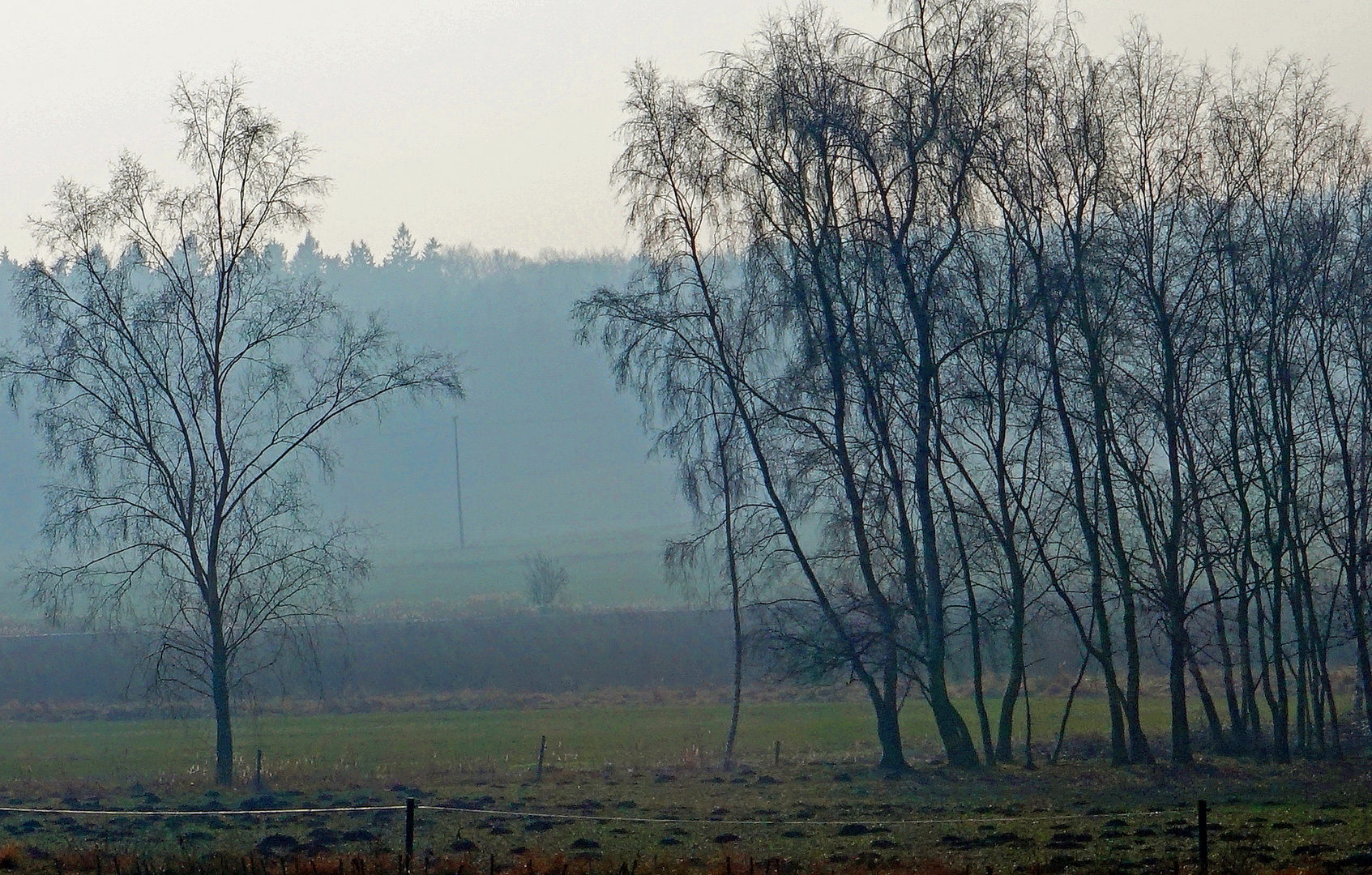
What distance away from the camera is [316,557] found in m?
23.9

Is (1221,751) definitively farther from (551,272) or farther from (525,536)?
(551,272)

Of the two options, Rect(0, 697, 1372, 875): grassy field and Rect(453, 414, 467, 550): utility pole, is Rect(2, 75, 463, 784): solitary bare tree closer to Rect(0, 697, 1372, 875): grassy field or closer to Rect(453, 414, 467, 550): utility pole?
Rect(0, 697, 1372, 875): grassy field

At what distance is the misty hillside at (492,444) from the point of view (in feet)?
320

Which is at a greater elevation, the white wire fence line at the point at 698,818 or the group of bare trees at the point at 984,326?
the group of bare trees at the point at 984,326

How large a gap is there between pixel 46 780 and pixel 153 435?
742cm

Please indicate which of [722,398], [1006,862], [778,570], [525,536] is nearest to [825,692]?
[778,570]

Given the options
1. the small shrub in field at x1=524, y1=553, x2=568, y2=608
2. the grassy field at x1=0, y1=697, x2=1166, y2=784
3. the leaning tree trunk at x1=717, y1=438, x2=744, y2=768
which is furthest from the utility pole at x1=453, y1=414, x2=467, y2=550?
the leaning tree trunk at x1=717, y1=438, x2=744, y2=768

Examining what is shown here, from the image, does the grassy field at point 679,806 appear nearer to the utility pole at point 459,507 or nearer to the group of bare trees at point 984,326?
the group of bare trees at point 984,326

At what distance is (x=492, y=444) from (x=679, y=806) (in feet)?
358

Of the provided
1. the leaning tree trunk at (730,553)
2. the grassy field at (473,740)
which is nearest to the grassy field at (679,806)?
Answer: the grassy field at (473,740)

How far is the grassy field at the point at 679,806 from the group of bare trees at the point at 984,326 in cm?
318

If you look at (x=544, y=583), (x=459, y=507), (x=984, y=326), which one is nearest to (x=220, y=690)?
(x=984, y=326)

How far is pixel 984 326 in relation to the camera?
22.3m

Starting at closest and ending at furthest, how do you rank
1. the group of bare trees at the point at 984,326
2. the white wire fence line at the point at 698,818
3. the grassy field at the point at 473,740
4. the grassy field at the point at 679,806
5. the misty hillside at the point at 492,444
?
the grassy field at the point at 679,806 → the white wire fence line at the point at 698,818 → the group of bare trees at the point at 984,326 → the grassy field at the point at 473,740 → the misty hillside at the point at 492,444
